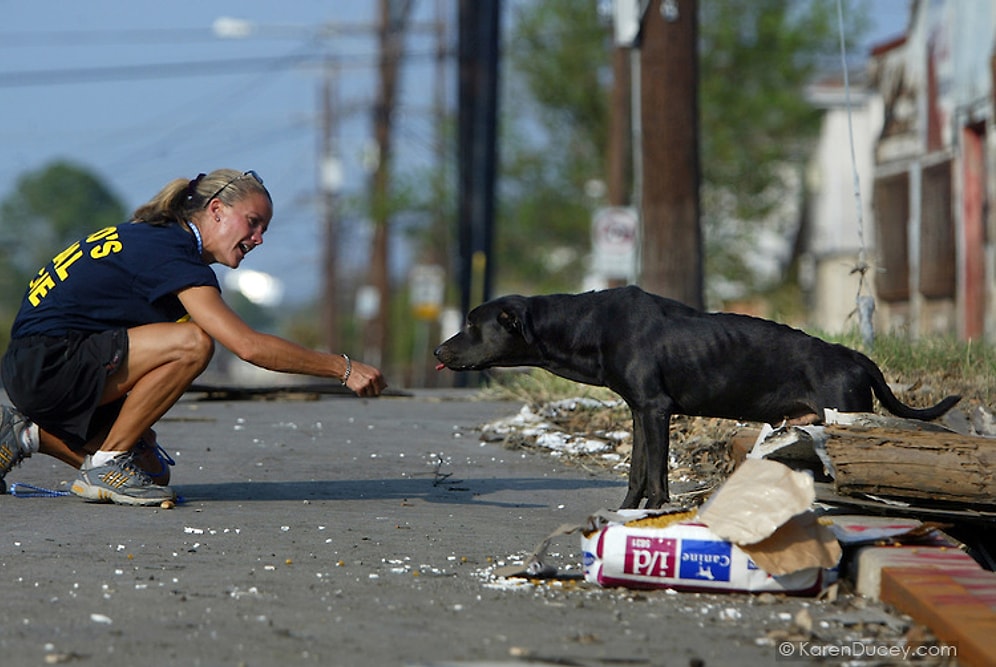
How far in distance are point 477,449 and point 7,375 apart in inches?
118

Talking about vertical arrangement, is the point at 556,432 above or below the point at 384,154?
below

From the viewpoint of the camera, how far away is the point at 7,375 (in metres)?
6.13

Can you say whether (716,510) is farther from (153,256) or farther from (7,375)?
(7,375)

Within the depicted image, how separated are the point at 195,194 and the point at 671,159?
6941 mm

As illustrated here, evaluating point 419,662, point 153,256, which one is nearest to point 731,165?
point 153,256

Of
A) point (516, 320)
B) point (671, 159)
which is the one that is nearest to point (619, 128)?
point (671, 159)

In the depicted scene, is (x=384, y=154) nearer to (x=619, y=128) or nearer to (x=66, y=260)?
(x=619, y=128)

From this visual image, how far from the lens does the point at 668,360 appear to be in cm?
602

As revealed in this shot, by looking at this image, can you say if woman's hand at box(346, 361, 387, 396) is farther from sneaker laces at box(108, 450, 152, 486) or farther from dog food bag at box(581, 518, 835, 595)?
dog food bag at box(581, 518, 835, 595)

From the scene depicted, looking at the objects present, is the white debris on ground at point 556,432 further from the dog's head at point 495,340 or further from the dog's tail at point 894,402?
the dog's tail at point 894,402

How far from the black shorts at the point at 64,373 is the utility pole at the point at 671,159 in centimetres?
705

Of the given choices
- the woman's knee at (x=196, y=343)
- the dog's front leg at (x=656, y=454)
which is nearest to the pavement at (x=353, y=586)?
the dog's front leg at (x=656, y=454)

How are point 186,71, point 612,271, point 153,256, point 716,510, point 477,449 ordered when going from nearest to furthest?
point 716,510
point 153,256
point 477,449
point 612,271
point 186,71

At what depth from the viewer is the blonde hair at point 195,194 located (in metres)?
6.09
